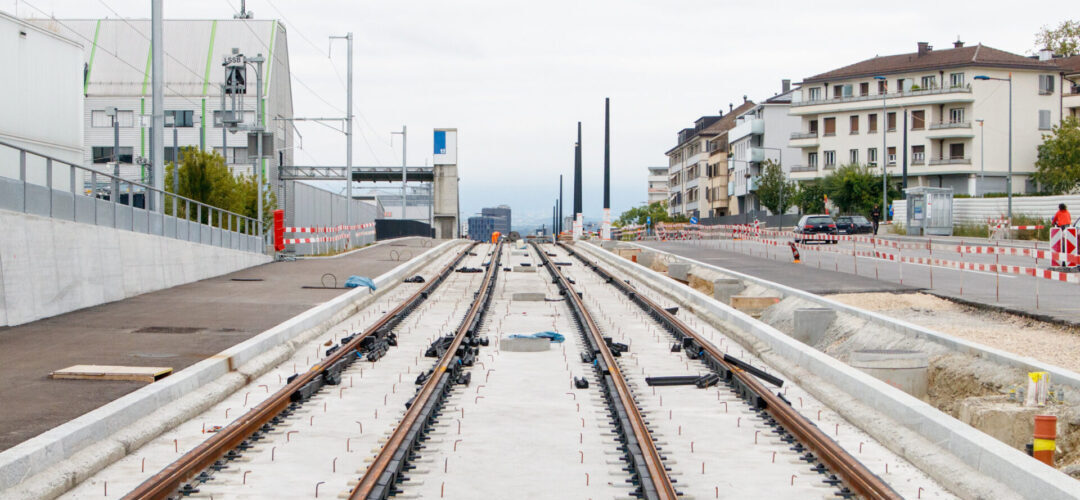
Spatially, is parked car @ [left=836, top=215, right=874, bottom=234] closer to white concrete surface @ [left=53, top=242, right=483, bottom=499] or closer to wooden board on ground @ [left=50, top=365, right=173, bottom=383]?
white concrete surface @ [left=53, top=242, right=483, bottom=499]

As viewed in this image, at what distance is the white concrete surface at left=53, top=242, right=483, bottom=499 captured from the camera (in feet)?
22.9

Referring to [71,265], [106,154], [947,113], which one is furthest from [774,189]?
[71,265]

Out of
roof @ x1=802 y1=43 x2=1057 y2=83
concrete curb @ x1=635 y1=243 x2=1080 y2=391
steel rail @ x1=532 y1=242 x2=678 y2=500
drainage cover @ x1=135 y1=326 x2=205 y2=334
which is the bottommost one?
steel rail @ x1=532 y1=242 x2=678 y2=500

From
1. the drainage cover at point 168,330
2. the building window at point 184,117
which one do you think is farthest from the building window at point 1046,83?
the drainage cover at point 168,330

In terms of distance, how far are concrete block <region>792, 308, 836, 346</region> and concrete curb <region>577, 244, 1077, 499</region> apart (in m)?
2.53

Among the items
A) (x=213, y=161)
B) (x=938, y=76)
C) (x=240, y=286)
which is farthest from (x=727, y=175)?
(x=240, y=286)

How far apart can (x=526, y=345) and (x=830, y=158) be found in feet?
261

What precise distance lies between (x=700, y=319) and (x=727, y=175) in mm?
96447

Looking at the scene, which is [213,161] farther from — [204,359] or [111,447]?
[111,447]

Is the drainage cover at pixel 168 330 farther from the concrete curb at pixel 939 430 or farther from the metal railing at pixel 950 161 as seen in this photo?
the metal railing at pixel 950 161

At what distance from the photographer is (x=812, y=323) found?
16.4 meters

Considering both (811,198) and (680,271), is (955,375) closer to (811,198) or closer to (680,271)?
(680,271)

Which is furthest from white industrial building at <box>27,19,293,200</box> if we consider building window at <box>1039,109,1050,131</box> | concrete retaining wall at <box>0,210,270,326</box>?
building window at <box>1039,109,1050,131</box>

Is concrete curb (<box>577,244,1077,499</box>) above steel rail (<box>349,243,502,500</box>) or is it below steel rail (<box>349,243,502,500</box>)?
above
